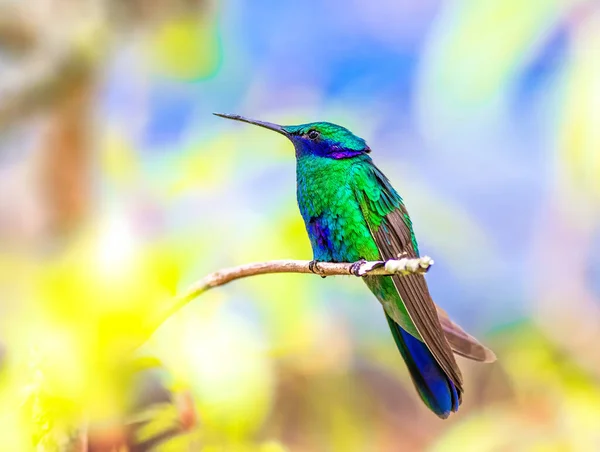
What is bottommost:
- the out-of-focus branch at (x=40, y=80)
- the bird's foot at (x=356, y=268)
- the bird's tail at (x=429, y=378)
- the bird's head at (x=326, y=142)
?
the bird's tail at (x=429, y=378)

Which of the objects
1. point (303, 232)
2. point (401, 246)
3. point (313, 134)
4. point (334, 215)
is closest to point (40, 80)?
point (303, 232)

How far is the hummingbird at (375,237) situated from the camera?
1235mm

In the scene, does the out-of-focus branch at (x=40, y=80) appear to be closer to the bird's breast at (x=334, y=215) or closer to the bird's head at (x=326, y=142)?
the bird's head at (x=326, y=142)

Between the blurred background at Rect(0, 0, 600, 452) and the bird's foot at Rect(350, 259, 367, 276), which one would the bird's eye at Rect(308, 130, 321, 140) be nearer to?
the bird's foot at Rect(350, 259, 367, 276)

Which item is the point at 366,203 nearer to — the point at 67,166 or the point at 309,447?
the point at 309,447

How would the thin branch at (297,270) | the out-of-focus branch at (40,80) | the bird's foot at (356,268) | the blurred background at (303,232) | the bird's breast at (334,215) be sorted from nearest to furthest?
the thin branch at (297,270)
the bird's foot at (356,268)
the bird's breast at (334,215)
the blurred background at (303,232)
the out-of-focus branch at (40,80)

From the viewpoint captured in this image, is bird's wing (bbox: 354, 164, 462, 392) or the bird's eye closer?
bird's wing (bbox: 354, 164, 462, 392)

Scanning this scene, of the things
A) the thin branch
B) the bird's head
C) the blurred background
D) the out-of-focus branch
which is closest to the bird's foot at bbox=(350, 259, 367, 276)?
the thin branch

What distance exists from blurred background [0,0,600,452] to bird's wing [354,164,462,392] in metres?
0.50

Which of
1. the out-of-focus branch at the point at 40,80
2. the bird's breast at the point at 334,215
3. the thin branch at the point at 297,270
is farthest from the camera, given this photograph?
the out-of-focus branch at the point at 40,80

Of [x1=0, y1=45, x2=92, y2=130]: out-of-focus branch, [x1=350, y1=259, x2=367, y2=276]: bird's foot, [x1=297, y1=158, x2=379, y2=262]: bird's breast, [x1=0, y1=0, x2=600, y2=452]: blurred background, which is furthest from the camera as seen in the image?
[x1=0, y1=45, x2=92, y2=130]: out-of-focus branch

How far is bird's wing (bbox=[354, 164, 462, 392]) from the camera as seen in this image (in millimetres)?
1208

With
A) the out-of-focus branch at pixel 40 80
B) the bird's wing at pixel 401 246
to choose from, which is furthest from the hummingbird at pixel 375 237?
the out-of-focus branch at pixel 40 80

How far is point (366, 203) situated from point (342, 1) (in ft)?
3.09
